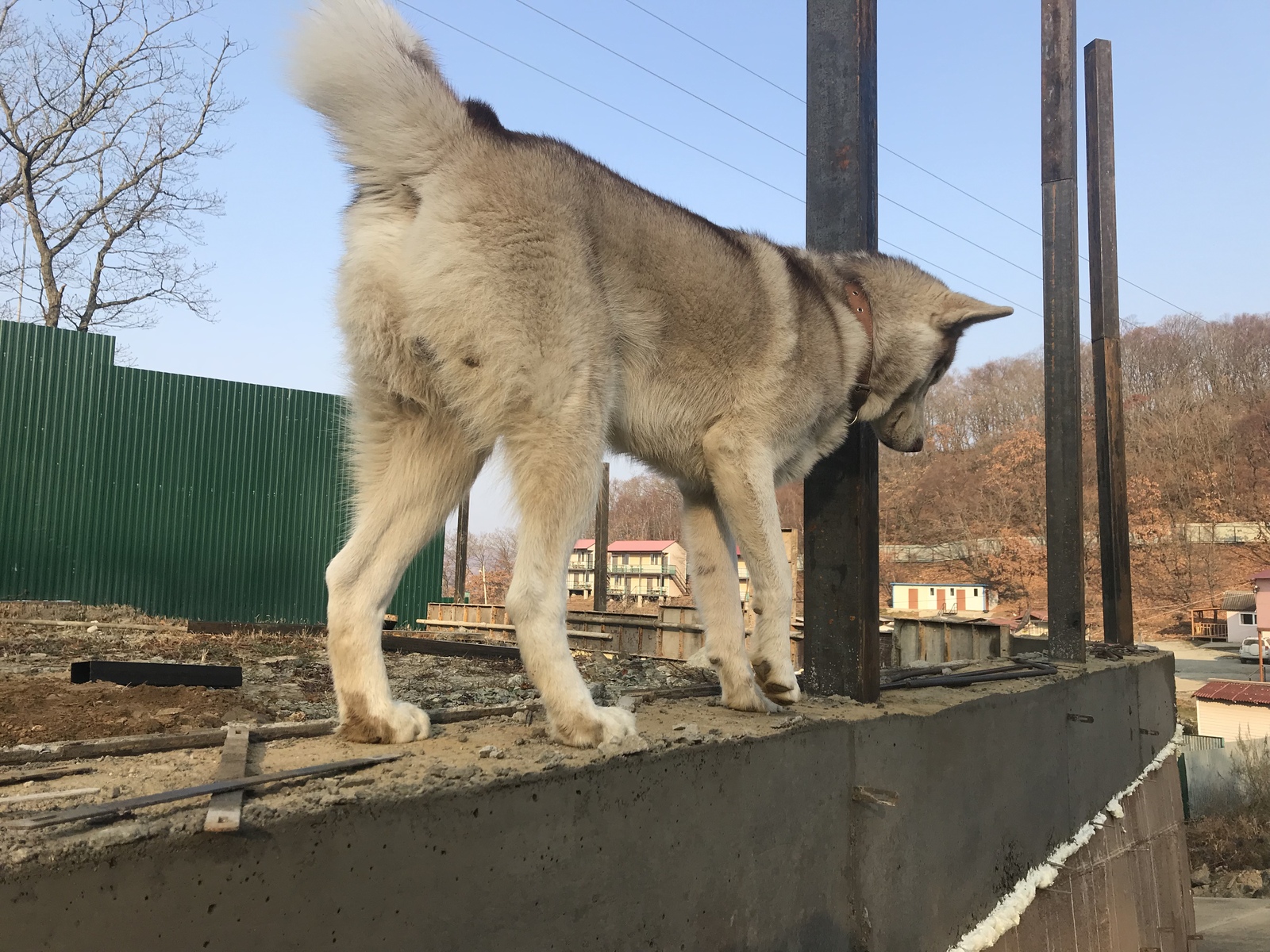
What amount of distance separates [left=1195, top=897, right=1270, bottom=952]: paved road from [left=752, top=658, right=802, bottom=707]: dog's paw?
35.2 feet

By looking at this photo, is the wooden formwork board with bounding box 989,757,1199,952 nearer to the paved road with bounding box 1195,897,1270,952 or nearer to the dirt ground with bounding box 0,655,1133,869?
the paved road with bounding box 1195,897,1270,952

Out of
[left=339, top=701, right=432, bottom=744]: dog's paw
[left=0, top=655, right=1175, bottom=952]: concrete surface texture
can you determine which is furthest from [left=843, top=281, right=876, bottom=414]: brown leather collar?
[left=339, top=701, right=432, bottom=744]: dog's paw

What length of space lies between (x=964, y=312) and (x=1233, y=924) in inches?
484

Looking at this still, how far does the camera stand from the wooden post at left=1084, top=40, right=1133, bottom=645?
1025cm

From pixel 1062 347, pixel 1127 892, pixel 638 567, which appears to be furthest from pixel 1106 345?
pixel 638 567

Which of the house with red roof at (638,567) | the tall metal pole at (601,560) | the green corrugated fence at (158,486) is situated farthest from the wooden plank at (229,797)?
the house with red roof at (638,567)

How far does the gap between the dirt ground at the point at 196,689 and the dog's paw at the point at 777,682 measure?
1.91 ft

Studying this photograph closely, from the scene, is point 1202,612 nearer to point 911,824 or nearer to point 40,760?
point 911,824

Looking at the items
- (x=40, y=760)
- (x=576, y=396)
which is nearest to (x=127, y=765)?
(x=40, y=760)

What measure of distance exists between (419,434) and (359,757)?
1207 millimetres

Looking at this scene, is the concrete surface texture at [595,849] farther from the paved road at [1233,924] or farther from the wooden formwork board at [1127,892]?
the paved road at [1233,924]

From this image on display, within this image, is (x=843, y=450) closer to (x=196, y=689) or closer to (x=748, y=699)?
(x=748, y=699)

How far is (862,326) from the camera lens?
4.58 m

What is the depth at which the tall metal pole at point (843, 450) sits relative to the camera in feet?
14.5
